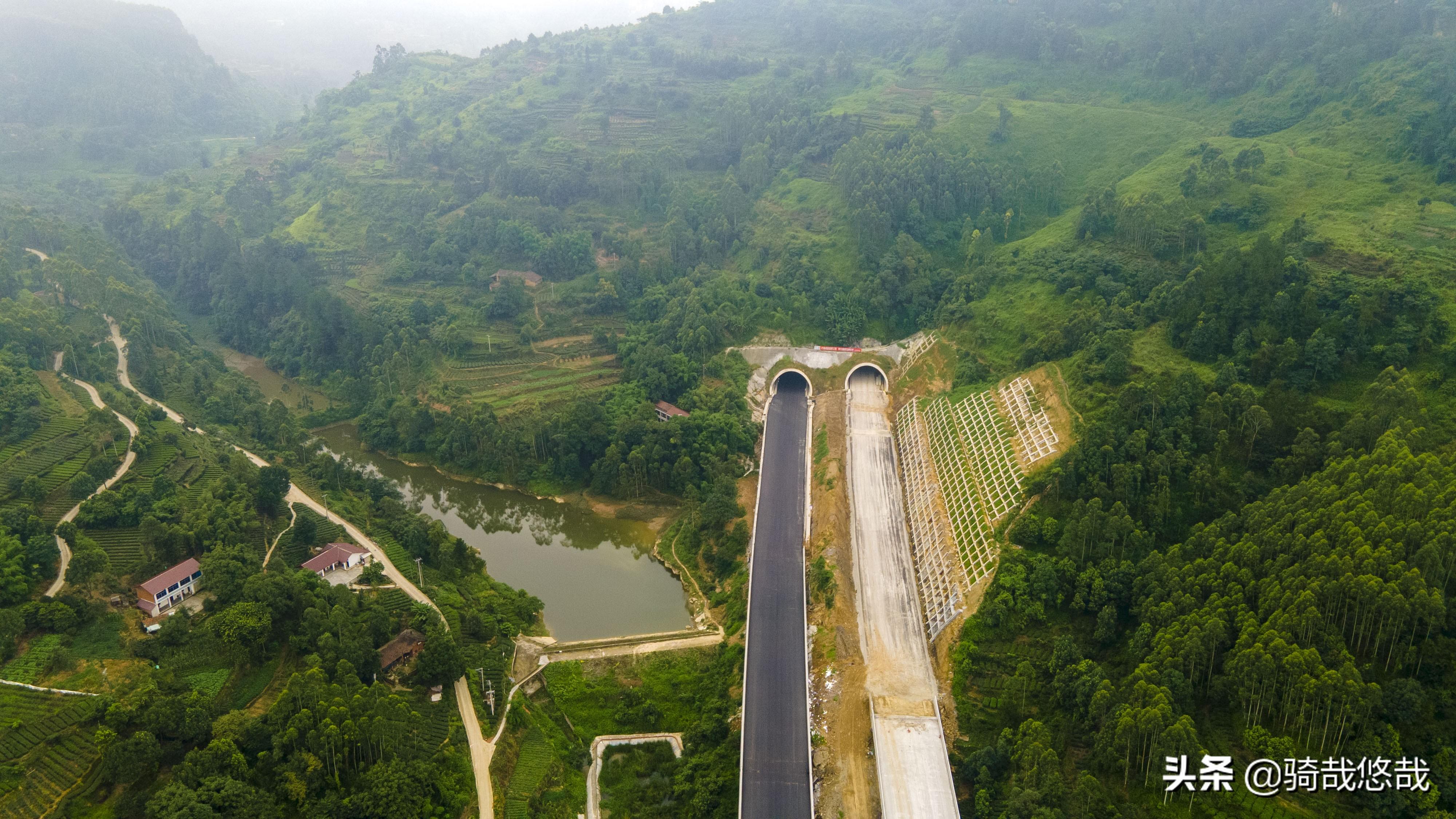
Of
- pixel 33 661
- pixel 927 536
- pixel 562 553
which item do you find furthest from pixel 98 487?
pixel 927 536

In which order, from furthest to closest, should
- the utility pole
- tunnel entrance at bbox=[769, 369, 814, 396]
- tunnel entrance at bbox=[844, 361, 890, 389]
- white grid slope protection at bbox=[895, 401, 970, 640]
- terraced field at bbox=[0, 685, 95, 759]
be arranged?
1. tunnel entrance at bbox=[844, 361, 890, 389]
2. tunnel entrance at bbox=[769, 369, 814, 396]
3. white grid slope protection at bbox=[895, 401, 970, 640]
4. the utility pole
5. terraced field at bbox=[0, 685, 95, 759]

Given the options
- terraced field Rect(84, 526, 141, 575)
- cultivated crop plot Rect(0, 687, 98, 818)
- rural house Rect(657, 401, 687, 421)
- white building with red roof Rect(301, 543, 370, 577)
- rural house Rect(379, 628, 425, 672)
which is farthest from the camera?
rural house Rect(657, 401, 687, 421)

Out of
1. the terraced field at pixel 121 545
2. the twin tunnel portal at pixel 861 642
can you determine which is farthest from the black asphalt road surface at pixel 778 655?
the terraced field at pixel 121 545

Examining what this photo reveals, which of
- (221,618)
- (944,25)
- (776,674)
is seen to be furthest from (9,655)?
(944,25)

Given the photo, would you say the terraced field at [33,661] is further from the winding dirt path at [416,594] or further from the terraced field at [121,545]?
the winding dirt path at [416,594]

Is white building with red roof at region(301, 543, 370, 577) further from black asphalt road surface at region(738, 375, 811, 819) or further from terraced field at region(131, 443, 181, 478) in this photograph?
black asphalt road surface at region(738, 375, 811, 819)

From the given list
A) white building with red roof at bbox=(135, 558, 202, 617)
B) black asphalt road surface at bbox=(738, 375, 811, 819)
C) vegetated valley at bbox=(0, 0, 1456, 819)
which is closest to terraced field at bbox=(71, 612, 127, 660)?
vegetated valley at bbox=(0, 0, 1456, 819)
